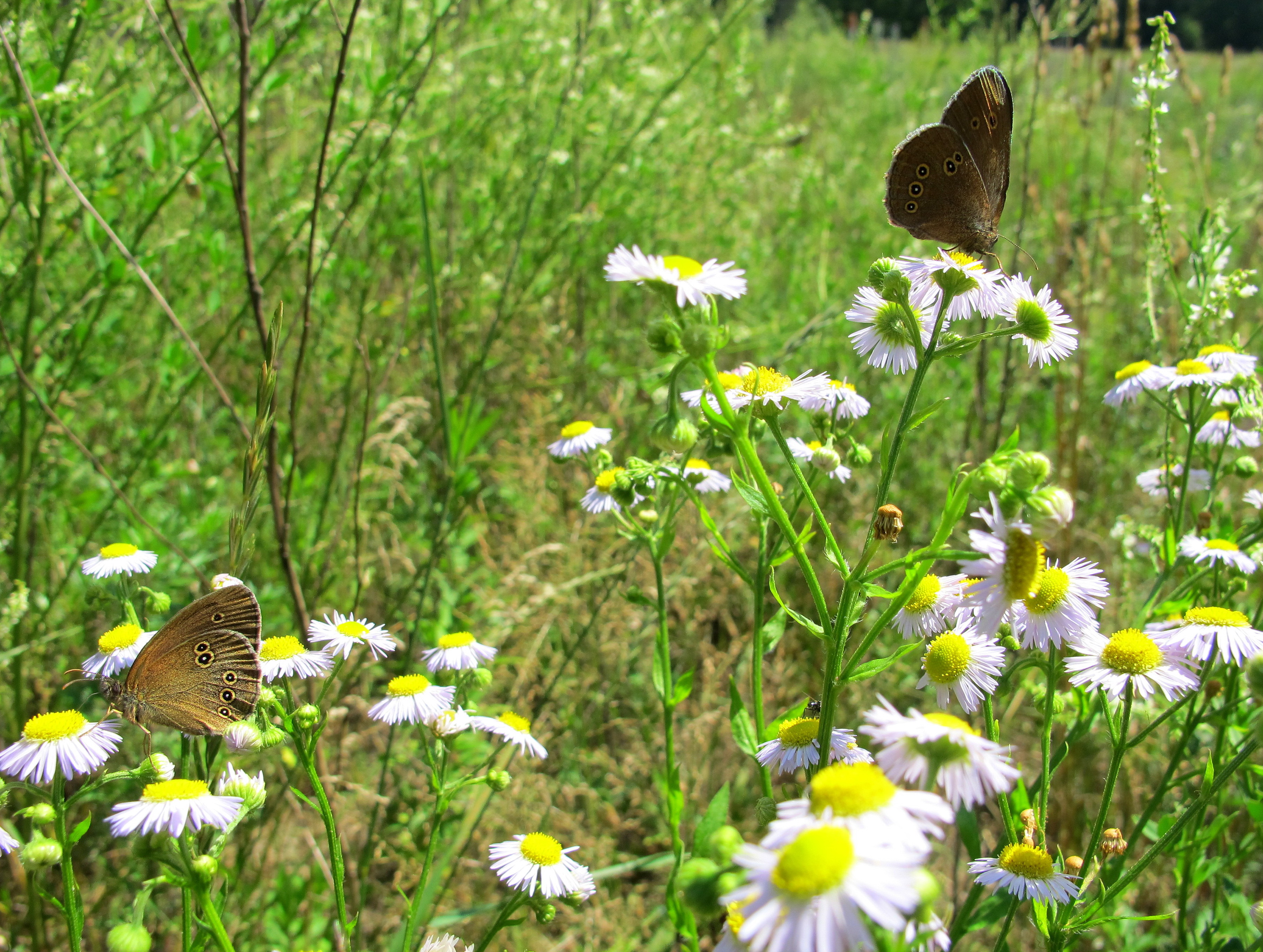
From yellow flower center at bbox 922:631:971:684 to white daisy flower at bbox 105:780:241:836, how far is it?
85 centimetres

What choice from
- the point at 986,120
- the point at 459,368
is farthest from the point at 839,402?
the point at 459,368

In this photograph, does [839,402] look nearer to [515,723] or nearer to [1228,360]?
[515,723]

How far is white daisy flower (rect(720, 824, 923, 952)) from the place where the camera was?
592 mm

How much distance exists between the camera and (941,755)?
743 millimetres

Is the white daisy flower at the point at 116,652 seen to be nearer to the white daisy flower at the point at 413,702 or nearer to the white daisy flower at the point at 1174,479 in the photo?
the white daisy flower at the point at 413,702

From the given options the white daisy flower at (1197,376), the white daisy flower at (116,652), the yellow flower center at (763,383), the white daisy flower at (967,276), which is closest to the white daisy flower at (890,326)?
the white daisy flower at (967,276)

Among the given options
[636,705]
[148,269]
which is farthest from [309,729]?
[148,269]

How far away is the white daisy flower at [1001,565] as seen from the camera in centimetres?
83

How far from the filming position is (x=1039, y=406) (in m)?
3.77

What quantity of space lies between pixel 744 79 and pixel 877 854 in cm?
500

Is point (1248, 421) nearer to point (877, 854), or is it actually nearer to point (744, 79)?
point (877, 854)

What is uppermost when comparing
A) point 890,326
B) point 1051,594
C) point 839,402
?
point 890,326

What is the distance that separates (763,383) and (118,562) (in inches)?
43.2


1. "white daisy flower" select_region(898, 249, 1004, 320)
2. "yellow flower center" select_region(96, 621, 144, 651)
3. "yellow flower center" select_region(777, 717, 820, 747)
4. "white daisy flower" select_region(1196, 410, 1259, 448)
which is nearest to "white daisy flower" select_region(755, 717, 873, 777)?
"yellow flower center" select_region(777, 717, 820, 747)
